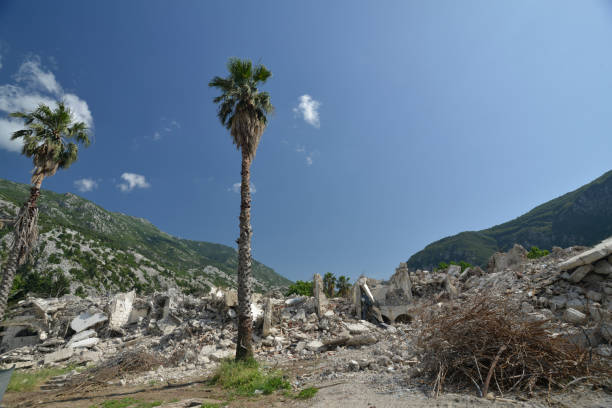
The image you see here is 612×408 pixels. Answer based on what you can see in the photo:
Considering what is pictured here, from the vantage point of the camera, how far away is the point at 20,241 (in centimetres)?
1336

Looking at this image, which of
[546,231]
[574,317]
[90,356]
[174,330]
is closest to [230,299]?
[174,330]

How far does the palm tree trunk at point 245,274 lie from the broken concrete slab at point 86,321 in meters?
13.3

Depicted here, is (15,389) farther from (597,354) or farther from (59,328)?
(597,354)

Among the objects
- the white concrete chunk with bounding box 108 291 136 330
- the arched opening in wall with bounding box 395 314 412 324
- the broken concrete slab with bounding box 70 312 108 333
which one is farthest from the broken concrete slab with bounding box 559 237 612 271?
the broken concrete slab with bounding box 70 312 108 333

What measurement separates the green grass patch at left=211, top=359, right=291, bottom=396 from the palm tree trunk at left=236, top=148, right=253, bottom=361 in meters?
0.53

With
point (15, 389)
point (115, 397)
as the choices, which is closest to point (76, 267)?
point (15, 389)

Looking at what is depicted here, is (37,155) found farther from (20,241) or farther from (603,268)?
(603,268)

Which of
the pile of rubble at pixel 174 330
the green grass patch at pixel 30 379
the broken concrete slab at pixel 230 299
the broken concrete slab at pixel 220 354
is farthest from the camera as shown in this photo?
the broken concrete slab at pixel 230 299

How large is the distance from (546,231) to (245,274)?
13334cm

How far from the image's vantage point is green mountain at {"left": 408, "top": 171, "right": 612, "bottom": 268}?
93.4 m

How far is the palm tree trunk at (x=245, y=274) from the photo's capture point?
9.57 m

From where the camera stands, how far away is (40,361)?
540 inches

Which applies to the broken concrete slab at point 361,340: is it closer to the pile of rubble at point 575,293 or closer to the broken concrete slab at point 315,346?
the broken concrete slab at point 315,346

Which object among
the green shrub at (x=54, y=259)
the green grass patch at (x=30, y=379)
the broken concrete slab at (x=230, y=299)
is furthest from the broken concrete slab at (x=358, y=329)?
the green shrub at (x=54, y=259)
